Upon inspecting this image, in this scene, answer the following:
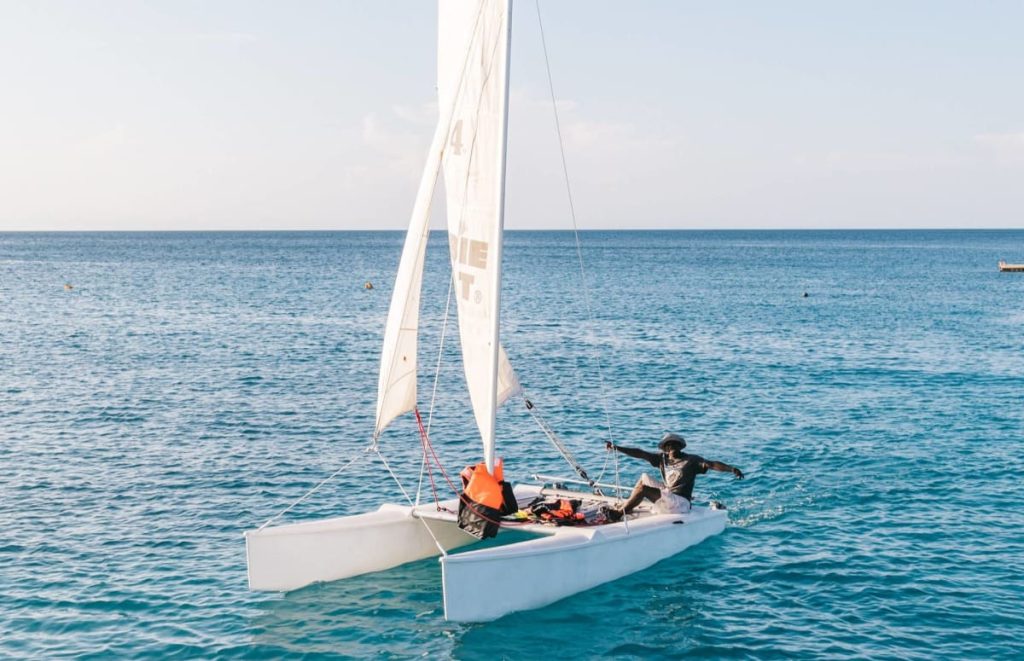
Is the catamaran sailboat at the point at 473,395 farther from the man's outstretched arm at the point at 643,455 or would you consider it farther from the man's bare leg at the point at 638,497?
the man's outstretched arm at the point at 643,455

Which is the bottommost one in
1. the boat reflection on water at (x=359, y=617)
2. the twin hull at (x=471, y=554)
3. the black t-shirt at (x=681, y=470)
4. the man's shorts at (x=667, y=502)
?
the boat reflection on water at (x=359, y=617)

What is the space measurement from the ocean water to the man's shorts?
927mm

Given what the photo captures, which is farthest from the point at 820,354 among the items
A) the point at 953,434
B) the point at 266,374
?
the point at 266,374

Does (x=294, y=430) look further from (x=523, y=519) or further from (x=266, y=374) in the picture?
(x=523, y=519)

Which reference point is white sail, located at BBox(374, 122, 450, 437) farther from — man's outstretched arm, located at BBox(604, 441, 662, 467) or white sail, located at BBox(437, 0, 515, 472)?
man's outstretched arm, located at BBox(604, 441, 662, 467)

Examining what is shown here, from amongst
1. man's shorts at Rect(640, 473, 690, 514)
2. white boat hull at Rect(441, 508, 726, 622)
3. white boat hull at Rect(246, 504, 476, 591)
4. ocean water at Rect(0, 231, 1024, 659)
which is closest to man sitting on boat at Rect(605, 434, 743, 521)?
man's shorts at Rect(640, 473, 690, 514)

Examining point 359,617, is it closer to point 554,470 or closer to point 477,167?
point 477,167

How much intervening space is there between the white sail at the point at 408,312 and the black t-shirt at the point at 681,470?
17.6ft

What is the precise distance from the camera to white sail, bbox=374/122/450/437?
16438mm

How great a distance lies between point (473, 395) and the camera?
17328 mm

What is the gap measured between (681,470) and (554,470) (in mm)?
7138

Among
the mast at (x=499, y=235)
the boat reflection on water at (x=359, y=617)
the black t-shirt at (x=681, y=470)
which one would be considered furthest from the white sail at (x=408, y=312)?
the black t-shirt at (x=681, y=470)

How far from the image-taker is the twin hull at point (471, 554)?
599 inches

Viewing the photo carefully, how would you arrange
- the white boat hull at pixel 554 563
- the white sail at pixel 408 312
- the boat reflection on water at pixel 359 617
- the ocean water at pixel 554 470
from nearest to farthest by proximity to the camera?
the boat reflection on water at pixel 359 617 → the white boat hull at pixel 554 563 → the ocean water at pixel 554 470 → the white sail at pixel 408 312
